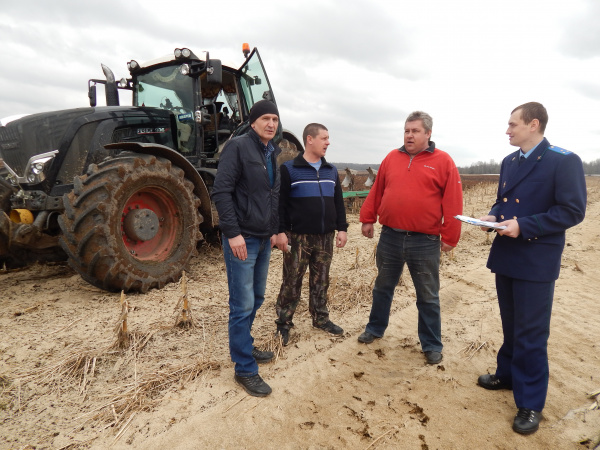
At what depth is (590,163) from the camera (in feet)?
352

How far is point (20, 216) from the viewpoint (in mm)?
3725

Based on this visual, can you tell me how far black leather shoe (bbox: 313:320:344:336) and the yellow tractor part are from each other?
2986 millimetres

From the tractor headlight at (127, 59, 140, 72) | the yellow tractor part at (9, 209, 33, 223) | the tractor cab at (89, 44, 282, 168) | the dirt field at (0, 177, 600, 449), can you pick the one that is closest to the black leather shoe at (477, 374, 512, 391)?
the dirt field at (0, 177, 600, 449)

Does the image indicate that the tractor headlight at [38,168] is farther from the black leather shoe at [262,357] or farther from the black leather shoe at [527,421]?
the black leather shoe at [527,421]

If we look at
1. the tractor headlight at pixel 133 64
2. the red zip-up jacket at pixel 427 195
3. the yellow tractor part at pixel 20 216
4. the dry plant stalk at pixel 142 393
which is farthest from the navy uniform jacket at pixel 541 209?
the tractor headlight at pixel 133 64

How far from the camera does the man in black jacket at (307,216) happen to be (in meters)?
2.95

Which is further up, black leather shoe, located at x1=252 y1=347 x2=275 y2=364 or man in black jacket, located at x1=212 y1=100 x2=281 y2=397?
man in black jacket, located at x1=212 y1=100 x2=281 y2=397

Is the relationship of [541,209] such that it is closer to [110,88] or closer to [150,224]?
[150,224]

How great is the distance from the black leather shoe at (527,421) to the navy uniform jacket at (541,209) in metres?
0.75

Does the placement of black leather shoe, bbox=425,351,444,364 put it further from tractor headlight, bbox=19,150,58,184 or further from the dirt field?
tractor headlight, bbox=19,150,58,184

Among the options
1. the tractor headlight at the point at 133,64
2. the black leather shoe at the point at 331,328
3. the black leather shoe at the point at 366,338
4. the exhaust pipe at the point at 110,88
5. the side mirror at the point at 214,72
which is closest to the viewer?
the black leather shoe at the point at 366,338

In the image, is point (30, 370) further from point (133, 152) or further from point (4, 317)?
point (133, 152)

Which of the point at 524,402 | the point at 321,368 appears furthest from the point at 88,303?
the point at 524,402

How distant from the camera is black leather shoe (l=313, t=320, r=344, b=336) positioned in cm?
321
